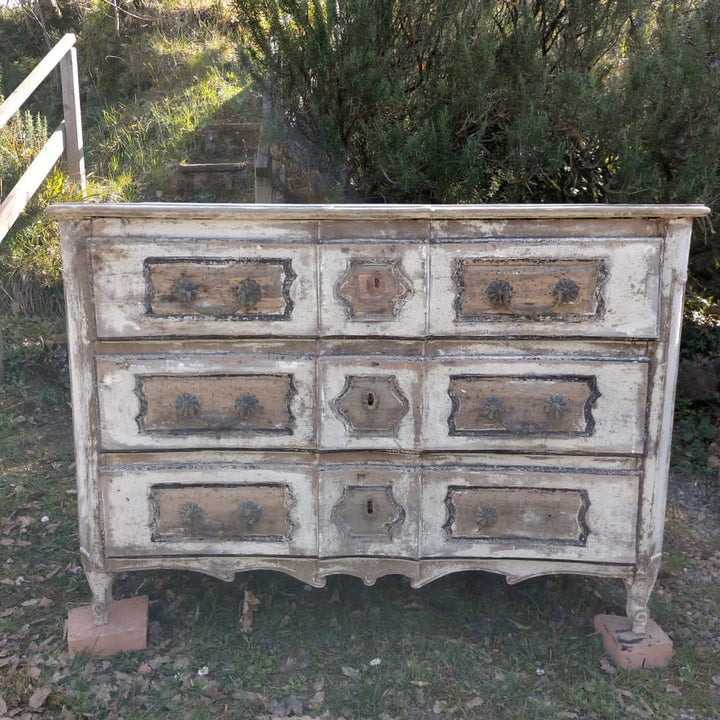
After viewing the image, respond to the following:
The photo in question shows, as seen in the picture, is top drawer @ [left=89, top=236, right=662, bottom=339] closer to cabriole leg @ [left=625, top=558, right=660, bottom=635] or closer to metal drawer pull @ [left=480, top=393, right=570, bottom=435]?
metal drawer pull @ [left=480, top=393, right=570, bottom=435]

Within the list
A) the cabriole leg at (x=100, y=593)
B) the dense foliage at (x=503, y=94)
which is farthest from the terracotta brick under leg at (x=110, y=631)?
the dense foliage at (x=503, y=94)

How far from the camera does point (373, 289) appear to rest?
212cm

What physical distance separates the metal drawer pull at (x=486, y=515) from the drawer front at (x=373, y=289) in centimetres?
57

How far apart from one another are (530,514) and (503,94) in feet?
6.37

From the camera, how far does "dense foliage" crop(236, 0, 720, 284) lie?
3.20 meters

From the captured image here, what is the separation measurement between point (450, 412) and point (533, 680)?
0.90m

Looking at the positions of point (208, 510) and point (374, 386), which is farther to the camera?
point (208, 510)

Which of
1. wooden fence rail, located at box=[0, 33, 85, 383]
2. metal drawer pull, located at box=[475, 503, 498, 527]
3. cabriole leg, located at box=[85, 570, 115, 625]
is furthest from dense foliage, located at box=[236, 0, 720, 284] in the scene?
cabriole leg, located at box=[85, 570, 115, 625]

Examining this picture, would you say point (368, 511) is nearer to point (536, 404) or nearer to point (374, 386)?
point (374, 386)

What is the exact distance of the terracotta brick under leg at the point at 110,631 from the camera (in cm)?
238

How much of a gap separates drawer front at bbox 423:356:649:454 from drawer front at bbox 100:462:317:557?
1.51 feet

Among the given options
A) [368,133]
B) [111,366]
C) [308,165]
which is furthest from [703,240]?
[111,366]

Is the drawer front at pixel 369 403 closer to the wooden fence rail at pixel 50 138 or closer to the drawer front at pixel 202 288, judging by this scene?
the drawer front at pixel 202 288

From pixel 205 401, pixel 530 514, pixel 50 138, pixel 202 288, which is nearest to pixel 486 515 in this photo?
pixel 530 514
